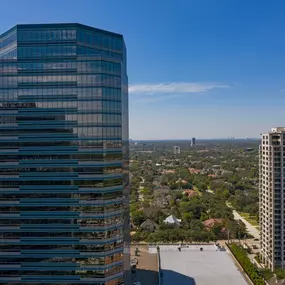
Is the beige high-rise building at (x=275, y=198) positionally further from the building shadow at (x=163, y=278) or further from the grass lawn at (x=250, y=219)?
the grass lawn at (x=250, y=219)

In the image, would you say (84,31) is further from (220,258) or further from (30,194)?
(220,258)

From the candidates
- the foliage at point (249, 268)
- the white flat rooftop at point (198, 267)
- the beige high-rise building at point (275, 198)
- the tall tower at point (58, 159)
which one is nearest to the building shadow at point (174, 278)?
the white flat rooftop at point (198, 267)

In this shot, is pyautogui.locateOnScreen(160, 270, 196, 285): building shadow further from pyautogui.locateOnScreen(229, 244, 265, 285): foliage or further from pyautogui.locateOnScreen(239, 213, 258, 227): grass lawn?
pyautogui.locateOnScreen(239, 213, 258, 227): grass lawn

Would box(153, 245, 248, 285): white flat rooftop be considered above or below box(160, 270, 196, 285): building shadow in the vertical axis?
above

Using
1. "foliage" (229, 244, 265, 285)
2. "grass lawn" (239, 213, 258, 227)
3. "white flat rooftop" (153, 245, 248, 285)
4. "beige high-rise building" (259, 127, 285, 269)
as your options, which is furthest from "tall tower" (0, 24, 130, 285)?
"grass lawn" (239, 213, 258, 227)

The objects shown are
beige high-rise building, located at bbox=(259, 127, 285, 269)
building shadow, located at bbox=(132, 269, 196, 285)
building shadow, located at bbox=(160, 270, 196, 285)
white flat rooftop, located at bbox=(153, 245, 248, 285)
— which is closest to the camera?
building shadow, located at bbox=(160, 270, 196, 285)

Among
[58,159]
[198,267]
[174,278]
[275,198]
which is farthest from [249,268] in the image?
[58,159]

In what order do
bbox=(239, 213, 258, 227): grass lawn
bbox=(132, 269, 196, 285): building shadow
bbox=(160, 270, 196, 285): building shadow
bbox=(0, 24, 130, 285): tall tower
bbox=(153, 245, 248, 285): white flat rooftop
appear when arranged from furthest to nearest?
bbox=(239, 213, 258, 227): grass lawn → bbox=(153, 245, 248, 285): white flat rooftop → bbox=(132, 269, 196, 285): building shadow → bbox=(160, 270, 196, 285): building shadow → bbox=(0, 24, 130, 285): tall tower

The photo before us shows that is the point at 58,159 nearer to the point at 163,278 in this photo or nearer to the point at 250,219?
the point at 163,278
